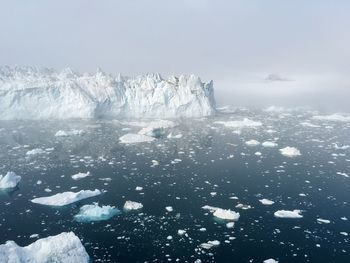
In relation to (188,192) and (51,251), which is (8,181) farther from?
(188,192)

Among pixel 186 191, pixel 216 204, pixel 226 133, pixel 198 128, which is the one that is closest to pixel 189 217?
pixel 216 204

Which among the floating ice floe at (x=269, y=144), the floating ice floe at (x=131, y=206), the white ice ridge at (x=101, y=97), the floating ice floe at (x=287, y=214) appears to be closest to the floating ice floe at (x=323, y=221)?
the floating ice floe at (x=287, y=214)

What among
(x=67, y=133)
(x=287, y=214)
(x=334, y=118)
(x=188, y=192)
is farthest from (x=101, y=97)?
(x=287, y=214)

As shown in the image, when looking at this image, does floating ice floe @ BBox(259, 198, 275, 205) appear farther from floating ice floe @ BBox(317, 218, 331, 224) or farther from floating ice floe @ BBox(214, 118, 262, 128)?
floating ice floe @ BBox(214, 118, 262, 128)

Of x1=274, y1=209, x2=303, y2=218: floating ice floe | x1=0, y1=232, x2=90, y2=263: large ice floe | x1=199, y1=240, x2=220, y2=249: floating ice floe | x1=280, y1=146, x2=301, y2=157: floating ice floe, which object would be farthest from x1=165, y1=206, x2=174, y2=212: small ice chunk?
x1=280, y1=146, x2=301, y2=157: floating ice floe

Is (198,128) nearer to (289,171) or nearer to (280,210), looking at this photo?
(289,171)
